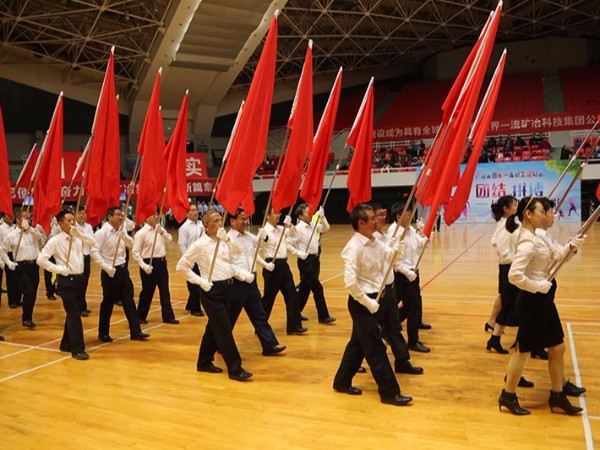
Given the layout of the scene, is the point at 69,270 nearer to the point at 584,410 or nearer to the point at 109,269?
the point at 109,269

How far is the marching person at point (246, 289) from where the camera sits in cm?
593

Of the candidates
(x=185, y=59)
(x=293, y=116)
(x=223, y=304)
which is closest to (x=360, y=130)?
(x=293, y=116)

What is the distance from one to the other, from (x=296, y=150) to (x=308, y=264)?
77.5 inches

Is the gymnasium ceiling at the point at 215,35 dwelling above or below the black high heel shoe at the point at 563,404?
above

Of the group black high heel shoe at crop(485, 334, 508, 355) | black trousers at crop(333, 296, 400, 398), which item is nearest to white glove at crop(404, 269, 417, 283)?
black high heel shoe at crop(485, 334, 508, 355)

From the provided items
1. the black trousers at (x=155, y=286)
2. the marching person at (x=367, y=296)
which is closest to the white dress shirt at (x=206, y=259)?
the marching person at (x=367, y=296)

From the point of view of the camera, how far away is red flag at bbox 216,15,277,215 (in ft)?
18.3

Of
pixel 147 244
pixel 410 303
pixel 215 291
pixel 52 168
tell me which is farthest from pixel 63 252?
pixel 410 303

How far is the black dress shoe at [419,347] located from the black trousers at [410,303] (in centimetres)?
3

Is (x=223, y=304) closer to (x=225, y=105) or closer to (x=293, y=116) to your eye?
(x=293, y=116)

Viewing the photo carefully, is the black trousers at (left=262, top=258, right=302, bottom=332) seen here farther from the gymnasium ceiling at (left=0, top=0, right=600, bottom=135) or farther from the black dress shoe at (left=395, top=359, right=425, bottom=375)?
the gymnasium ceiling at (left=0, top=0, right=600, bottom=135)

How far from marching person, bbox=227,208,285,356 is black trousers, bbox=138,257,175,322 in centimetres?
196

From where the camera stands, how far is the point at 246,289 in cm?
605

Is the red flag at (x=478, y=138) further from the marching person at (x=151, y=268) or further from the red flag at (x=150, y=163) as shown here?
the marching person at (x=151, y=268)
